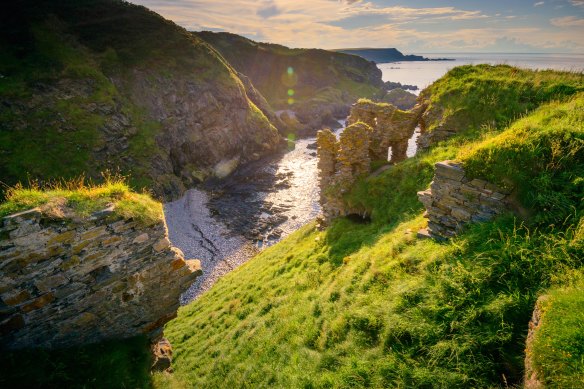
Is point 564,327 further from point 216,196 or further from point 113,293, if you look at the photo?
point 216,196

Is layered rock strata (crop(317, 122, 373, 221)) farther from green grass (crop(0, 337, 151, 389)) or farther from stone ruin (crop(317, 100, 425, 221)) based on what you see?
green grass (crop(0, 337, 151, 389))

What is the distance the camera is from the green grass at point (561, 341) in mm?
4449

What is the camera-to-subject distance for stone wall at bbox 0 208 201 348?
8.60 m

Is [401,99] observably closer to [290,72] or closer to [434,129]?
[290,72]

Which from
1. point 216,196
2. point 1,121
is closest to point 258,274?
point 216,196

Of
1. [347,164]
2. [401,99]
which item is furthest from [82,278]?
[401,99]

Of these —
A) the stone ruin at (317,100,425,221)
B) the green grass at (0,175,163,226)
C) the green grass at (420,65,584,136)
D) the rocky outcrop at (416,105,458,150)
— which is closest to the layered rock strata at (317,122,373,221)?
the stone ruin at (317,100,425,221)

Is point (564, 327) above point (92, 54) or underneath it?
underneath

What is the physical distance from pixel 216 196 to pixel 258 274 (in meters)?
32.8

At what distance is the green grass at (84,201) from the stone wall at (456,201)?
33.5ft

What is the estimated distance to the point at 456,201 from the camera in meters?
9.48

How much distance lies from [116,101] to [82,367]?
181 ft

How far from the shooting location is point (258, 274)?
1961 centimetres

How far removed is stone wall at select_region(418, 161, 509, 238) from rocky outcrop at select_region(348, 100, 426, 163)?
47.1 ft
